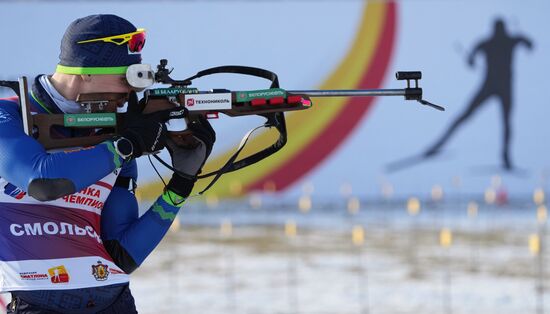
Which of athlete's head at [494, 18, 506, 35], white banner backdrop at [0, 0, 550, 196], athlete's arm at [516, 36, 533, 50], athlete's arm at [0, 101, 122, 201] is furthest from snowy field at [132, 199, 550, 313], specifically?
athlete's arm at [0, 101, 122, 201]

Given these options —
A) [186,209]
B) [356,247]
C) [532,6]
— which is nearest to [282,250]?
[356,247]

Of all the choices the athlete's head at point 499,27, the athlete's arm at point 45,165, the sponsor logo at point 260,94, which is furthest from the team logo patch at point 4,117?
the athlete's head at point 499,27

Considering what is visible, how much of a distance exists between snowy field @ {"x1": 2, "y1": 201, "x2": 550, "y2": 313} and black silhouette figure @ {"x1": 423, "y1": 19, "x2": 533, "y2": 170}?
3.66 feet

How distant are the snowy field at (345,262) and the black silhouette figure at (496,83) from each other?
3.66 ft

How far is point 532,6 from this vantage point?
15039 mm

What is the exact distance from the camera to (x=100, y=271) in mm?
1887

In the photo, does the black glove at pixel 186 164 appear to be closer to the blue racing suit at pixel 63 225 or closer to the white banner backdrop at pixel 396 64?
the blue racing suit at pixel 63 225

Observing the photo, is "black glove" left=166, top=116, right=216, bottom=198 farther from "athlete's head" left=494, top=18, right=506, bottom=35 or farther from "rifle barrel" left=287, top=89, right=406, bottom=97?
"athlete's head" left=494, top=18, right=506, bottom=35

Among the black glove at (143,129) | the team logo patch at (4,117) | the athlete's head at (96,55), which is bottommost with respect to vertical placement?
the black glove at (143,129)

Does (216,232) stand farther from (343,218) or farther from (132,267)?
(132,267)

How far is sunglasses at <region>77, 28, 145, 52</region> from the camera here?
187 cm

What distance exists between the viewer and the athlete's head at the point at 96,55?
6.11 feet

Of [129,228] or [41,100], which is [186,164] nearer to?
[129,228]

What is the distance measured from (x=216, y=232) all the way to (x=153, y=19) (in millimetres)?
3649
